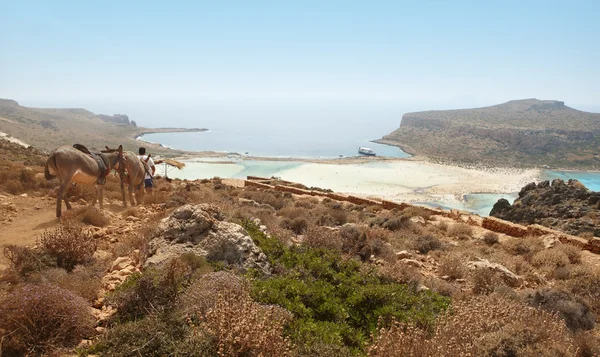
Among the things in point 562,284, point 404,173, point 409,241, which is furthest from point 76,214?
point 404,173

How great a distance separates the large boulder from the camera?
5.79m

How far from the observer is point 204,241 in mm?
5922

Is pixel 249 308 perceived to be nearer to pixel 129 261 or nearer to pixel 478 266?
pixel 129 261

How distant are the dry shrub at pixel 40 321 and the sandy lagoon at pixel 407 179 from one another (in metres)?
38.5

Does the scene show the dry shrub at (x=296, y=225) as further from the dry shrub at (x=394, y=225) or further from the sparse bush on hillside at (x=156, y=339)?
the sparse bush on hillside at (x=156, y=339)

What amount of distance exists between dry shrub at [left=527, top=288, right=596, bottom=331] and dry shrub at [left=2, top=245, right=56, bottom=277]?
26.1 ft

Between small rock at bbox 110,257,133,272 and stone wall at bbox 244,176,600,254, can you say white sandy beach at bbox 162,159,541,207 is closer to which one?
stone wall at bbox 244,176,600,254

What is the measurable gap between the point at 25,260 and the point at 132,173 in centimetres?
648

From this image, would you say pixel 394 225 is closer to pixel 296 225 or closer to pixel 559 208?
pixel 296 225

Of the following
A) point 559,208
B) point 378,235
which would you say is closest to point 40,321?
point 378,235

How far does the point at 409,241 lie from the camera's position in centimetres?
1148

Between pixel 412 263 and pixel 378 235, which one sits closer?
pixel 412 263

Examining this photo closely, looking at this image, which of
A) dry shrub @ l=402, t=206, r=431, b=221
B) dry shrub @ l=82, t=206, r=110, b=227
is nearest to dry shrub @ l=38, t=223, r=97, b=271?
dry shrub @ l=82, t=206, r=110, b=227

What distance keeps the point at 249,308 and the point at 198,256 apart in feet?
6.18
